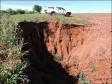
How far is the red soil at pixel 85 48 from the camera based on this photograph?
61.2 ft

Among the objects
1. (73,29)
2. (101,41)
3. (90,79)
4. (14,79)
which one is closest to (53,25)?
(73,29)

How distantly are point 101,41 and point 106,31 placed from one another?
1.07m

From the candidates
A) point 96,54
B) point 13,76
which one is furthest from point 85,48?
point 13,76

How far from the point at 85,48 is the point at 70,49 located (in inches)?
51.8

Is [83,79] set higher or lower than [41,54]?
lower

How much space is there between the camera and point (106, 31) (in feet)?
70.7

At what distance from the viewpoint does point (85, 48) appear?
21547 millimetres

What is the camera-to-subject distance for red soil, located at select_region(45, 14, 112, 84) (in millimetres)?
18656

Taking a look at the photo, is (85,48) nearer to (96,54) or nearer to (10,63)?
(96,54)

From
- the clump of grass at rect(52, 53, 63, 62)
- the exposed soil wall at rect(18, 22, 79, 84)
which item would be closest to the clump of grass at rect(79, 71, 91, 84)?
the exposed soil wall at rect(18, 22, 79, 84)

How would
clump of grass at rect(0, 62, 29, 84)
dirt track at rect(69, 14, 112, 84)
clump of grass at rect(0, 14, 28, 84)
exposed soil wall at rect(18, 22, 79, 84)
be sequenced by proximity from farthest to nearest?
exposed soil wall at rect(18, 22, 79, 84), dirt track at rect(69, 14, 112, 84), clump of grass at rect(0, 14, 28, 84), clump of grass at rect(0, 62, 29, 84)

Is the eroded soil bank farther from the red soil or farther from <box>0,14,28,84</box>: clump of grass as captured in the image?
<box>0,14,28,84</box>: clump of grass

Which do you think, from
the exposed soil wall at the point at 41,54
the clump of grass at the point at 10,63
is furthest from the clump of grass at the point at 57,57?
the clump of grass at the point at 10,63

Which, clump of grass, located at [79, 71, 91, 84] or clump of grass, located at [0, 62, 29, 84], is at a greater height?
clump of grass, located at [0, 62, 29, 84]
